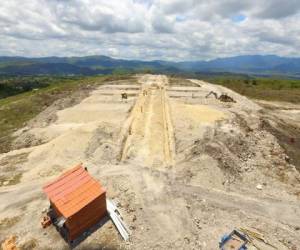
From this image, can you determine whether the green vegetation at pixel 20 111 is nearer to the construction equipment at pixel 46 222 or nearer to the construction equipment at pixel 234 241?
the construction equipment at pixel 46 222

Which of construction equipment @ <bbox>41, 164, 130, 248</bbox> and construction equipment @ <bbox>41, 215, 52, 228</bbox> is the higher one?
construction equipment @ <bbox>41, 164, 130, 248</bbox>

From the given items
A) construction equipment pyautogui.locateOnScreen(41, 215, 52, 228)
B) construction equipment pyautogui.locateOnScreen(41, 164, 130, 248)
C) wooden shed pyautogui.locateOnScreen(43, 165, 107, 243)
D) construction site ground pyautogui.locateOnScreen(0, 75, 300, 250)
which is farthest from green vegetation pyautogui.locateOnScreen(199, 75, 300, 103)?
construction equipment pyautogui.locateOnScreen(41, 215, 52, 228)

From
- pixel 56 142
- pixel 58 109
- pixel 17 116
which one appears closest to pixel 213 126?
pixel 56 142

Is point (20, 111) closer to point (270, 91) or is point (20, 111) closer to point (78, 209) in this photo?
point (78, 209)

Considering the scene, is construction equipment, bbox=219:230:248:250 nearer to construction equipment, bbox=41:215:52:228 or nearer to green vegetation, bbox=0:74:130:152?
construction equipment, bbox=41:215:52:228

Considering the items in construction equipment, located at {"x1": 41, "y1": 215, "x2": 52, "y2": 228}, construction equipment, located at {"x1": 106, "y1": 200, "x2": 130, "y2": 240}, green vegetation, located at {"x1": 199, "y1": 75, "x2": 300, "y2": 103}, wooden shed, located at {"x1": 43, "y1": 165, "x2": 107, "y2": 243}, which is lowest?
green vegetation, located at {"x1": 199, "y1": 75, "x2": 300, "y2": 103}

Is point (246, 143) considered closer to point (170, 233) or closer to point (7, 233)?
point (170, 233)

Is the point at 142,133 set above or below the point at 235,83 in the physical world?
above
